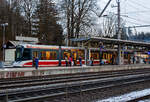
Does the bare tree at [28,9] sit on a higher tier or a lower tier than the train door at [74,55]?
higher

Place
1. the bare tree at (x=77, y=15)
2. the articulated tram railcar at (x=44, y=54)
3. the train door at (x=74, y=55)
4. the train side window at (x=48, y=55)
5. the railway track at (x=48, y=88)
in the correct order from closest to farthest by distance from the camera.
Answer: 1. the railway track at (x=48, y=88)
2. the articulated tram railcar at (x=44, y=54)
3. the train side window at (x=48, y=55)
4. the train door at (x=74, y=55)
5. the bare tree at (x=77, y=15)

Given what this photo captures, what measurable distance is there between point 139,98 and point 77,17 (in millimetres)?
32430

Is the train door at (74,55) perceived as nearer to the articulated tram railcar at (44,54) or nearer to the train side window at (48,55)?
the articulated tram railcar at (44,54)

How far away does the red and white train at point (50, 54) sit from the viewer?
25922 millimetres

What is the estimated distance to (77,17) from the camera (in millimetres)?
40656

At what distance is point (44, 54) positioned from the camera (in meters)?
27.4

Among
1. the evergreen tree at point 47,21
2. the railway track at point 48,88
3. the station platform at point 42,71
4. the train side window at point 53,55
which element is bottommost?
the station platform at point 42,71

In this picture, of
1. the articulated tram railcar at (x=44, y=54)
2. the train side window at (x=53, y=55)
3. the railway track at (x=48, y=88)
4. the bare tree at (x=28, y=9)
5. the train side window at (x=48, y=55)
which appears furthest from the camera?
the bare tree at (x=28, y=9)

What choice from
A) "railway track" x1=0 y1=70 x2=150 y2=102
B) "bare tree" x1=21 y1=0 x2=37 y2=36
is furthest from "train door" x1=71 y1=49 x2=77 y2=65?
"bare tree" x1=21 y1=0 x2=37 y2=36

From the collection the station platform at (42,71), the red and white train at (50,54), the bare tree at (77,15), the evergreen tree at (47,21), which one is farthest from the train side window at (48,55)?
the evergreen tree at (47,21)

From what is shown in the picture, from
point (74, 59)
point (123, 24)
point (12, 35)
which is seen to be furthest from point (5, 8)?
point (123, 24)

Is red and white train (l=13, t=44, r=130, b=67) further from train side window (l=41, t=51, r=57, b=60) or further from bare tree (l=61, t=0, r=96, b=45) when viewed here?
bare tree (l=61, t=0, r=96, b=45)

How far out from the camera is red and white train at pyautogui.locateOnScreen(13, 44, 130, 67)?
1021 inches

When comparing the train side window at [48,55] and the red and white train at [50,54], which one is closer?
the red and white train at [50,54]
